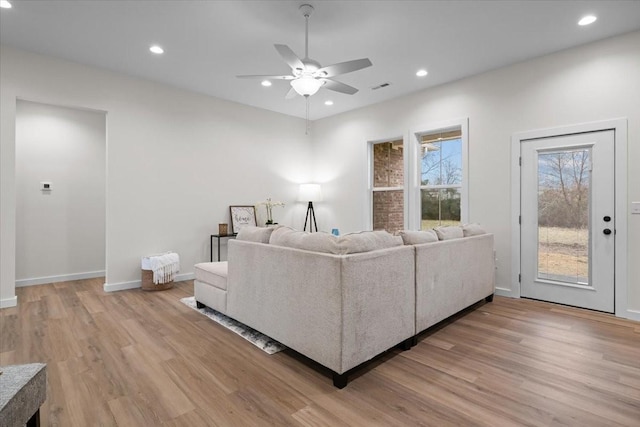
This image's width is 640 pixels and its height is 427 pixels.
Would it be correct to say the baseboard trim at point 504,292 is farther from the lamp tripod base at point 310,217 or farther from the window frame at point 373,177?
the lamp tripod base at point 310,217

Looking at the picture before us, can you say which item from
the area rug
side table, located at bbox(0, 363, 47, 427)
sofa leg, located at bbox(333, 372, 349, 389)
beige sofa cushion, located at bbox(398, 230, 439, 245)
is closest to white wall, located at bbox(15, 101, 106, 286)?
the area rug

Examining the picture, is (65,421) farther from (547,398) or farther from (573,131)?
(573,131)

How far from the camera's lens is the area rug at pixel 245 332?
2580mm

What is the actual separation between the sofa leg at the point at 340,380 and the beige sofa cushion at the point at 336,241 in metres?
0.77

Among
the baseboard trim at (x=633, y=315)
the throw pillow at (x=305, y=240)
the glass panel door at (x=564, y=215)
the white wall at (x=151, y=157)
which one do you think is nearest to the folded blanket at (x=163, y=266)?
the white wall at (x=151, y=157)

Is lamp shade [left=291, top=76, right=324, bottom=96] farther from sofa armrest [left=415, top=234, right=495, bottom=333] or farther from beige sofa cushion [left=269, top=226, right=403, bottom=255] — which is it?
sofa armrest [left=415, top=234, right=495, bottom=333]

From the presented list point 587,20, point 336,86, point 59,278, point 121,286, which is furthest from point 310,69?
point 59,278

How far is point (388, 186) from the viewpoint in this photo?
5805 mm

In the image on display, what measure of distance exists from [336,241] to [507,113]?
11.2 feet

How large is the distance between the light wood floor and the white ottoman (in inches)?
8.0

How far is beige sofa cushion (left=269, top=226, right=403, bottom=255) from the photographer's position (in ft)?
6.91

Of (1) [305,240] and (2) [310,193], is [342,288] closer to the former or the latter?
(1) [305,240]

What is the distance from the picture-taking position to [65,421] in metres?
1.69

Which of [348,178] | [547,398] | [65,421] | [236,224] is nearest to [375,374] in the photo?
[547,398]
